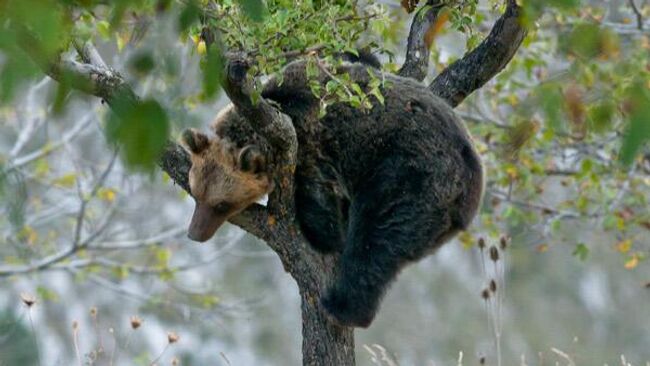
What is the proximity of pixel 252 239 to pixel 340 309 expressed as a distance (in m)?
→ 8.43

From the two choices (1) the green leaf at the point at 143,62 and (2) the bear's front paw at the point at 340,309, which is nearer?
(1) the green leaf at the point at 143,62

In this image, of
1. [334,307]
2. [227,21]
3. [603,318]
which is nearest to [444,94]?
[334,307]

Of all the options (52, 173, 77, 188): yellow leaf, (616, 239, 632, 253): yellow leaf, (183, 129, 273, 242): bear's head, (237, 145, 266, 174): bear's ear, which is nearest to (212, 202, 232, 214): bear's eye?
(183, 129, 273, 242): bear's head

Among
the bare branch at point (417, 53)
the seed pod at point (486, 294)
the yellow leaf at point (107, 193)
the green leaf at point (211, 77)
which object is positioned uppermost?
the green leaf at point (211, 77)

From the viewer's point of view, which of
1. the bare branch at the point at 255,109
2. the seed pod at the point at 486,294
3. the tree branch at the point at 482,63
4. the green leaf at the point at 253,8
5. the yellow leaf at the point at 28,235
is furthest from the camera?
the yellow leaf at the point at 28,235

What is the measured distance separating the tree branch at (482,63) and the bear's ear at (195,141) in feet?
3.19

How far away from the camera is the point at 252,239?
496 inches

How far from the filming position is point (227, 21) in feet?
11.3

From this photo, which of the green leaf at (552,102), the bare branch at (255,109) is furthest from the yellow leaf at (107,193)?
the green leaf at (552,102)

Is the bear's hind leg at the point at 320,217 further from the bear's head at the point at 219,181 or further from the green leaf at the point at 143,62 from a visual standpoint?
the green leaf at the point at 143,62

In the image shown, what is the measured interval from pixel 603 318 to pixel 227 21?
17762 mm

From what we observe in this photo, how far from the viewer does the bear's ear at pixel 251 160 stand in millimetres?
4617

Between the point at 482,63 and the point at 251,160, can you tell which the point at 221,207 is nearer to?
the point at 251,160

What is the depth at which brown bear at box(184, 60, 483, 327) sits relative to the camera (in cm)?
438
